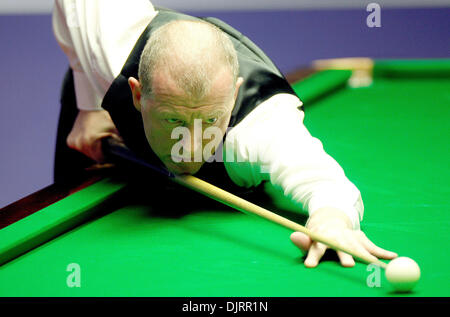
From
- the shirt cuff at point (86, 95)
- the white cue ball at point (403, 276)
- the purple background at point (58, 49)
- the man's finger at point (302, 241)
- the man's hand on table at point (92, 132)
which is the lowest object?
the white cue ball at point (403, 276)

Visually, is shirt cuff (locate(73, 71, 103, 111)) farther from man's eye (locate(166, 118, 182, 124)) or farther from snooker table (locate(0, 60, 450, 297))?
man's eye (locate(166, 118, 182, 124))

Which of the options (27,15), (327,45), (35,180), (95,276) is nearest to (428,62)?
(327,45)

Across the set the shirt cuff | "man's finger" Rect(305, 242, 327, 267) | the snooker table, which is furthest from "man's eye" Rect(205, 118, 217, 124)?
the shirt cuff

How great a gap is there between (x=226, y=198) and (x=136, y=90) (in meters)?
0.47

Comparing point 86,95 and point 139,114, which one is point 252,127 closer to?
point 139,114

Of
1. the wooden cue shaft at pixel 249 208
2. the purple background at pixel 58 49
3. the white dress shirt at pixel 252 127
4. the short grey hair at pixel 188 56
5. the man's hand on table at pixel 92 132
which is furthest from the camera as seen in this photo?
the purple background at pixel 58 49

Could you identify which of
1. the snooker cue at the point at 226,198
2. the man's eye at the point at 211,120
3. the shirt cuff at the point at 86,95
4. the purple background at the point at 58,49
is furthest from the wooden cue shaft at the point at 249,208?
the purple background at the point at 58,49

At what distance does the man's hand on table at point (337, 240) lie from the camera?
6.01 ft

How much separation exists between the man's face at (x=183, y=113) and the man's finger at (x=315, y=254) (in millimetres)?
507

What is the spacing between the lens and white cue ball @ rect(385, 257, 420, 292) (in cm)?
163

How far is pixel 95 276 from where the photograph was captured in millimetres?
1808

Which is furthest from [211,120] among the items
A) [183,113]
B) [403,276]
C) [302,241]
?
[403,276]

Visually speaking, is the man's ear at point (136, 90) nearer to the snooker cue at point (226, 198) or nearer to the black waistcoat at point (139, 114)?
the black waistcoat at point (139, 114)

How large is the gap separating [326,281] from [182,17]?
48.3 inches
